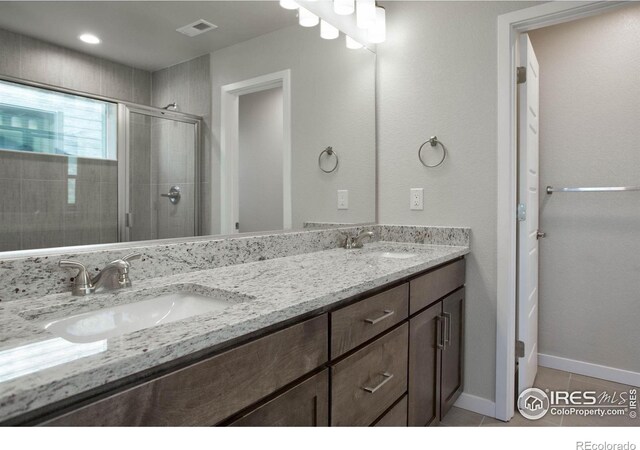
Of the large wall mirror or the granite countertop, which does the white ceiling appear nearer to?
the large wall mirror

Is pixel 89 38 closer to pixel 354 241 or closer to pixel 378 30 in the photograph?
pixel 354 241

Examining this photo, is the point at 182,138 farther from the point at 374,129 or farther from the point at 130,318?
the point at 374,129

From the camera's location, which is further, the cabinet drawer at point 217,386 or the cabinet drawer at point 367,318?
the cabinet drawer at point 367,318

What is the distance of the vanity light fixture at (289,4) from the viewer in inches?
69.1

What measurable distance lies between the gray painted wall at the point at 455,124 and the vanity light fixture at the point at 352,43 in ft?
0.58

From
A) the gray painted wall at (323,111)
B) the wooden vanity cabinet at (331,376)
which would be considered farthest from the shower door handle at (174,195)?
the wooden vanity cabinet at (331,376)

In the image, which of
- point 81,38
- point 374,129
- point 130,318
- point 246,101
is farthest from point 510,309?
point 81,38

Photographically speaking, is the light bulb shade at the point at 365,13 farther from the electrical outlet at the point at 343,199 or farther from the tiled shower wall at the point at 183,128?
the tiled shower wall at the point at 183,128

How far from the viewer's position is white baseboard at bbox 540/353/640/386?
2.39m

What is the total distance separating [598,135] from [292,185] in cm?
190

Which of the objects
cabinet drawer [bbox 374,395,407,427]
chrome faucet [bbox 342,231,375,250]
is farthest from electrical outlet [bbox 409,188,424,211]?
cabinet drawer [bbox 374,395,407,427]

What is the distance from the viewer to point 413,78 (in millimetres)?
2207

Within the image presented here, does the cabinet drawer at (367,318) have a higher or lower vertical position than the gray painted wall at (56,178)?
lower
